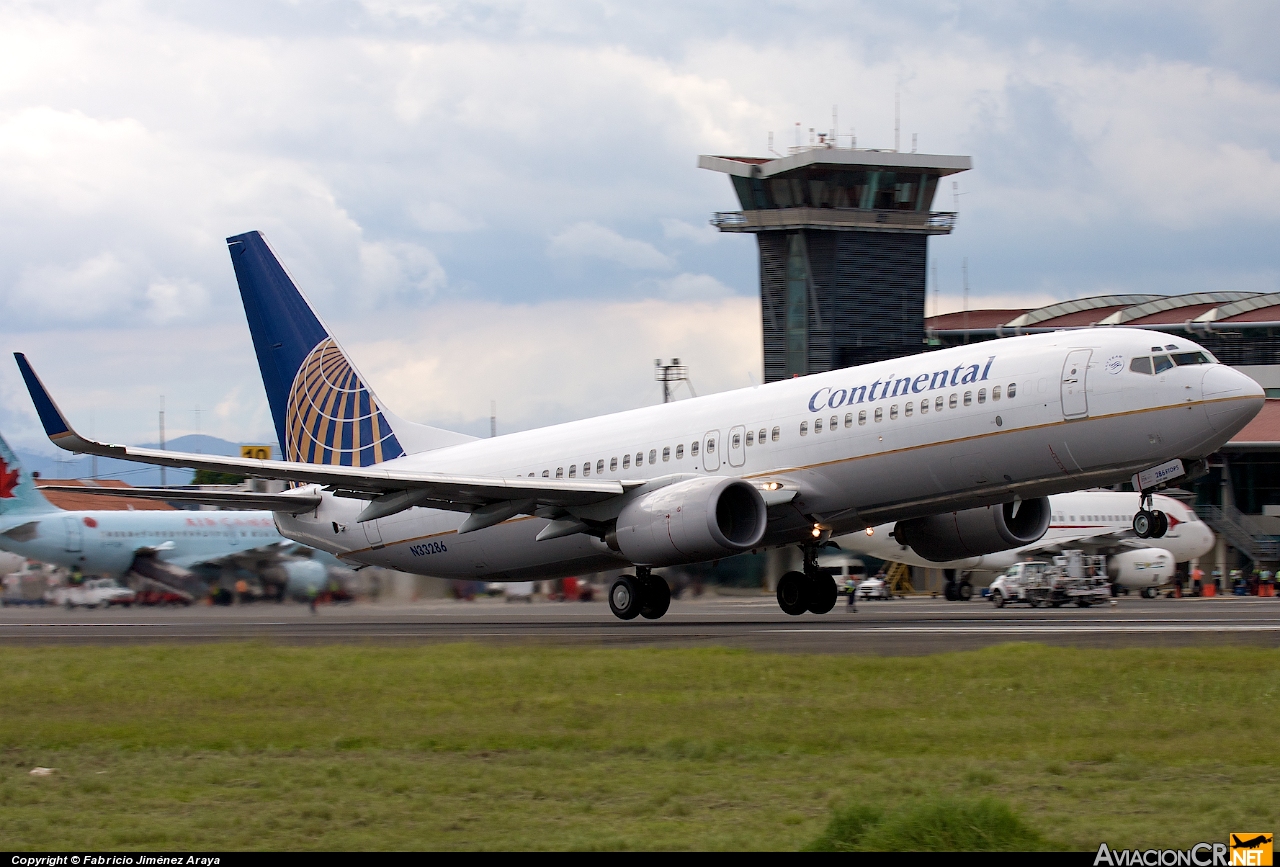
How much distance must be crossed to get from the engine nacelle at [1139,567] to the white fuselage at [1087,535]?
669mm

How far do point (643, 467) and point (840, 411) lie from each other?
16.1ft

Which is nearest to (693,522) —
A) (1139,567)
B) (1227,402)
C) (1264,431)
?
(1227,402)

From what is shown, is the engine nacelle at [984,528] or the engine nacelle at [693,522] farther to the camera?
the engine nacelle at [984,528]

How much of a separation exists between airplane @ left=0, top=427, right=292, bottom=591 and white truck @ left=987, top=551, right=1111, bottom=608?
25.2 m

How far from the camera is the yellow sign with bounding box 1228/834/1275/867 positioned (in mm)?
7039

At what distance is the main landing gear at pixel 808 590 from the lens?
1209 inches

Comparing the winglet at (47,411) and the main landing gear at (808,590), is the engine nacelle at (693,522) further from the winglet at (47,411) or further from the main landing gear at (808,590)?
the winglet at (47,411)

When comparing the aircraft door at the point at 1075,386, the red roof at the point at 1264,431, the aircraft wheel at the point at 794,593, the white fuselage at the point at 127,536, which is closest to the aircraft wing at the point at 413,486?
the aircraft wheel at the point at 794,593

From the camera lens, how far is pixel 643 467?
29.6 metres

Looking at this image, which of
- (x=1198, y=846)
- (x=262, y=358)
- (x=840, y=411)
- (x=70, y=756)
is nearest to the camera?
(x=1198, y=846)

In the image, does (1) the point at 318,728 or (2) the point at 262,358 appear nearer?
(1) the point at 318,728

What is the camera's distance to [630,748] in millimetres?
11914

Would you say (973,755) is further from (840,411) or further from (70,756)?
(840,411)

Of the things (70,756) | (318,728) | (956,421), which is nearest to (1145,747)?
(318,728)
